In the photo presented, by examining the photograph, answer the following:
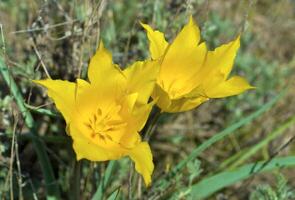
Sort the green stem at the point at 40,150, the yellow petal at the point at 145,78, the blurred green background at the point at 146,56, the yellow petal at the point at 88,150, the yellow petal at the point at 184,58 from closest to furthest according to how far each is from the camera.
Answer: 1. the yellow petal at the point at 88,150
2. the yellow petal at the point at 145,78
3. the yellow petal at the point at 184,58
4. the green stem at the point at 40,150
5. the blurred green background at the point at 146,56

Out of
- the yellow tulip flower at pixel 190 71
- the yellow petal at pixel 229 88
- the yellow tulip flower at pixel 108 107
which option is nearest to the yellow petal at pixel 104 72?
the yellow tulip flower at pixel 108 107

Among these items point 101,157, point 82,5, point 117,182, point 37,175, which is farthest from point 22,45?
point 101,157

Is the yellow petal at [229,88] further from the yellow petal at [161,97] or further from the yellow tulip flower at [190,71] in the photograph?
the yellow petal at [161,97]

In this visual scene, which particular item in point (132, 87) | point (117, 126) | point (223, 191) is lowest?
point (223, 191)

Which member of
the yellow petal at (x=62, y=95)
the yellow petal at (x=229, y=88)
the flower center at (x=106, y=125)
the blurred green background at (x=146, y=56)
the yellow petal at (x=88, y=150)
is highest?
the yellow petal at (x=62, y=95)

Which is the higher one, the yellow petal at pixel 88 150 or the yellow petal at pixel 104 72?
the yellow petal at pixel 104 72

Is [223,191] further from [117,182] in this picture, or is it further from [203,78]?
[203,78]

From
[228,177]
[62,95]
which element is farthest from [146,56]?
[62,95]
